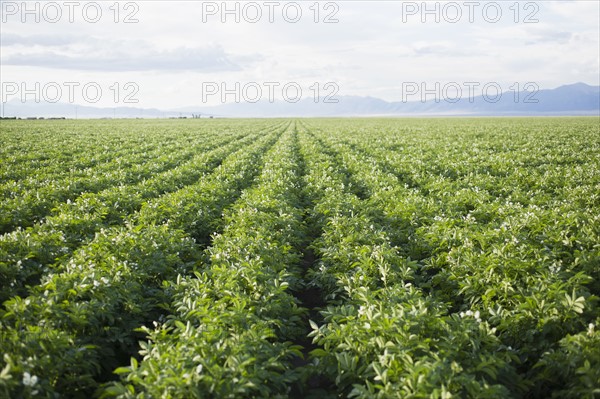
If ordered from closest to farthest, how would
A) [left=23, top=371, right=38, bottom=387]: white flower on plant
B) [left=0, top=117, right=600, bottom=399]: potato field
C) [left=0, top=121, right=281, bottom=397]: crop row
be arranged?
[left=23, top=371, right=38, bottom=387]: white flower on plant → [left=0, top=117, right=600, bottom=399]: potato field → [left=0, top=121, right=281, bottom=397]: crop row

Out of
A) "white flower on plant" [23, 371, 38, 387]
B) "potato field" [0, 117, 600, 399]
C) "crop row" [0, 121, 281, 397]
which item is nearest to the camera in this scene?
"white flower on plant" [23, 371, 38, 387]

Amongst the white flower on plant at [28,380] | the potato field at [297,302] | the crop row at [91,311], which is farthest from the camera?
the crop row at [91,311]

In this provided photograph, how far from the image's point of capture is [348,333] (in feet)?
15.5

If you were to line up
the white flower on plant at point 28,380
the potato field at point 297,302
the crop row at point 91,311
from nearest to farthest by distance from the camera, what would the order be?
1. the white flower on plant at point 28,380
2. the potato field at point 297,302
3. the crop row at point 91,311

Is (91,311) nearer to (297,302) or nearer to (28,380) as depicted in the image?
(28,380)

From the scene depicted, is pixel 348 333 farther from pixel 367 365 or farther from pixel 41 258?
pixel 41 258

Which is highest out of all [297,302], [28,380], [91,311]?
[91,311]

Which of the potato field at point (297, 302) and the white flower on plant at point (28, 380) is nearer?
the white flower on plant at point (28, 380)

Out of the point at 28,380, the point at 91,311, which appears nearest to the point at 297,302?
the point at 91,311

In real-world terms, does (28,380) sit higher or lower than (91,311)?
lower

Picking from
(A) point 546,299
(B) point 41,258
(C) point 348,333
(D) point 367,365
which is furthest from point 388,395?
(B) point 41,258

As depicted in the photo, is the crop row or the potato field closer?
the potato field

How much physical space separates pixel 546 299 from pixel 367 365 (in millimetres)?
2723

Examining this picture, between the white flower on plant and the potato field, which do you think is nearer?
the white flower on plant
